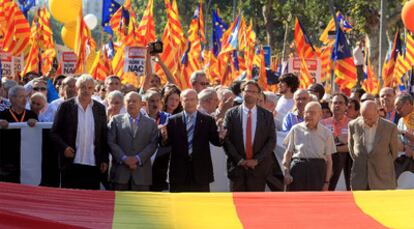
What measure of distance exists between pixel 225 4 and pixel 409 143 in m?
49.8

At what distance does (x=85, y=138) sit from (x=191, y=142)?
1104 mm

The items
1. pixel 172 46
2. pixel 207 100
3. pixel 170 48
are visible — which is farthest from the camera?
pixel 172 46

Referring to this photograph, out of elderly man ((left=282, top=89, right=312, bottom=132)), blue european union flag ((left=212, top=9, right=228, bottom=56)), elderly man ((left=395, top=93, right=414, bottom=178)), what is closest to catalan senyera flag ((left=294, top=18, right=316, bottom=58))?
blue european union flag ((left=212, top=9, right=228, bottom=56))

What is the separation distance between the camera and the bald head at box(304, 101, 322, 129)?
10648 mm

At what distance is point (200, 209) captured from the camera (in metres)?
7.42

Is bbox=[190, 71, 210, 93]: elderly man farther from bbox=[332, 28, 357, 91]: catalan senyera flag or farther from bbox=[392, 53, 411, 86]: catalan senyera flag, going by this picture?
bbox=[392, 53, 411, 86]: catalan senyera flag

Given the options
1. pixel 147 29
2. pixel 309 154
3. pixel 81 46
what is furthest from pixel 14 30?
pixel 309 154

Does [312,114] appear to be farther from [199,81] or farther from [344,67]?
[344,67]

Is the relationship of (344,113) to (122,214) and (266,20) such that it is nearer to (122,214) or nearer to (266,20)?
(122,214)

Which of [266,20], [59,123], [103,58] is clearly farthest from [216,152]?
[266,20]

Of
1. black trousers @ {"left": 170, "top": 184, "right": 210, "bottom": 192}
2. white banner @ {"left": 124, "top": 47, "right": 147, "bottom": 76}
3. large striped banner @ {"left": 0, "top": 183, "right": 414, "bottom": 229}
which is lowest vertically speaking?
black trousers @ {"left": 170, "top": 184, "right": 210, "bottom": 192}

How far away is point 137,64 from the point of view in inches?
686

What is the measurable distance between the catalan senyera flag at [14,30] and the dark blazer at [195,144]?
10.9 metres

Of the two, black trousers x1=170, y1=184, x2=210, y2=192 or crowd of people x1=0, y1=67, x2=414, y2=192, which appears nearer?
crowd of people x1=0, y1=67, x2=414, y2=192
